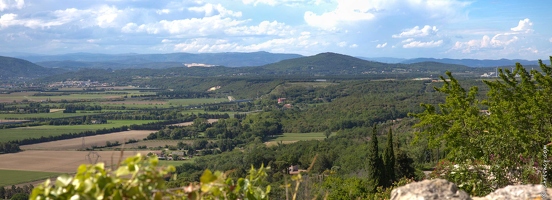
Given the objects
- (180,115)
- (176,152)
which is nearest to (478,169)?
(176,152)

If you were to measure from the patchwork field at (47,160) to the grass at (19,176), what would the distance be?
0.91m

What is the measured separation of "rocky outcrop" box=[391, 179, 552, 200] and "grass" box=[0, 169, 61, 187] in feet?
125

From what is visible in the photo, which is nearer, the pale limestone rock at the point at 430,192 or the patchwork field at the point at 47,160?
the pale limestone rock at the point at 430,192

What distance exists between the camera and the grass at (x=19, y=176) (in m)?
37.8

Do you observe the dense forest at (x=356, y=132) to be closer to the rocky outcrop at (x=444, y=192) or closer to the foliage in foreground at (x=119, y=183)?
the foliage in foreground at (x=119, y=183)

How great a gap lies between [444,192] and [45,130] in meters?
74.7

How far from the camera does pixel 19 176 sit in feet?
133

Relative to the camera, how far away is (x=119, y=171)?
2203 millimetres

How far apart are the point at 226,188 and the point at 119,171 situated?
0.77 m

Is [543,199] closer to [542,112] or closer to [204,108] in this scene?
[542,112]

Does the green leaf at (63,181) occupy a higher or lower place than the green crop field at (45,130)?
higher

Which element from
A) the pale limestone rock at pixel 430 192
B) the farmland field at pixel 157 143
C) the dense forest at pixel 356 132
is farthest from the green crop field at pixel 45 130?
the pale limestone rock at pixel 430 192

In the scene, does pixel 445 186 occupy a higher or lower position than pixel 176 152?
higher

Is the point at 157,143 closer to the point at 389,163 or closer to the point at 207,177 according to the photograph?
the point at 389,163
